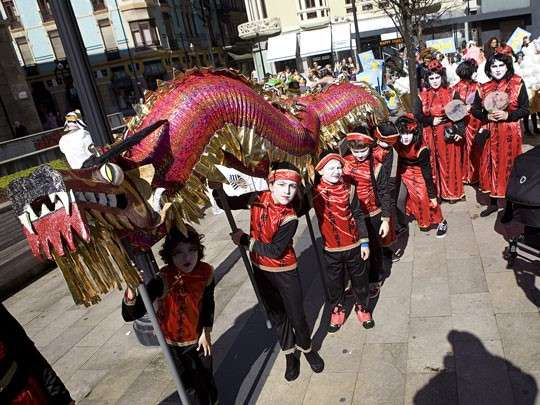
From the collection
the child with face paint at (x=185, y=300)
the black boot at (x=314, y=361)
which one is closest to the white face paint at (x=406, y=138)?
the black boot at (x=314, y=361)

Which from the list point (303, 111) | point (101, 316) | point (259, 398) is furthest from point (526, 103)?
point (101, 316)

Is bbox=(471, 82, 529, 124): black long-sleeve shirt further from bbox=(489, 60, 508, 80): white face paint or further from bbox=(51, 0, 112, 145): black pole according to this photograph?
bbox=(51, 0, 112, 145): black pole

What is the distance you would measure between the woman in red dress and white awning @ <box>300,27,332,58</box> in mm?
19437

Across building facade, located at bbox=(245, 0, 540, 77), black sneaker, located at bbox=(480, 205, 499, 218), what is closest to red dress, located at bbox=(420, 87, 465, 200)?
black sneaker, located at bbox=(480, 205, 499, 218)

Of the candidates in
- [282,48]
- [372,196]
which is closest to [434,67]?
[372,196]

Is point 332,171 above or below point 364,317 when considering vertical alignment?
above

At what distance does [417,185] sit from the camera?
5.64 metres

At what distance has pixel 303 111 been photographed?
4.09m

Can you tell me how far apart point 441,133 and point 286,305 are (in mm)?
3994

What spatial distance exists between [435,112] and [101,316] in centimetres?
513

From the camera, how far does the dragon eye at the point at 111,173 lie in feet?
7.16

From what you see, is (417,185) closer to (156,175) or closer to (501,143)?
(501,143)

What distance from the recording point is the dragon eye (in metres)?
2.18

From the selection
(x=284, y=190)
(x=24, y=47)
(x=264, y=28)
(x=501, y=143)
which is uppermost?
(x=24, y=47)
